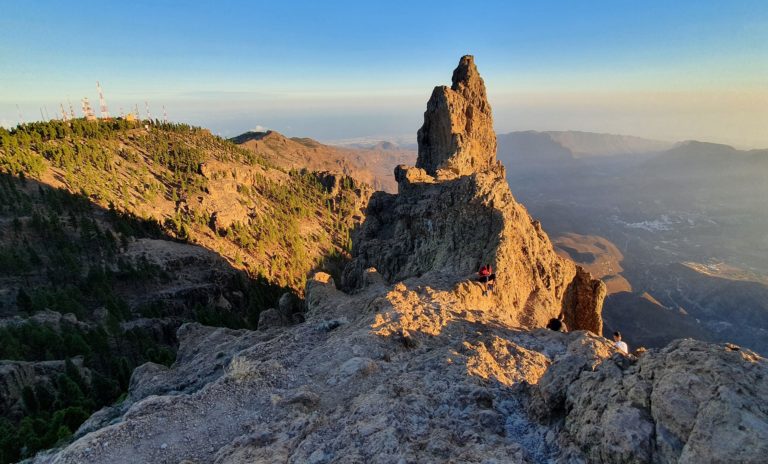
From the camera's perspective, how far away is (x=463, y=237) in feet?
123

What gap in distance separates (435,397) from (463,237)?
25.6 meters

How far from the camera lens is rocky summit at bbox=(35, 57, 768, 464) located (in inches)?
318

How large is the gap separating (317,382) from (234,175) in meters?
141

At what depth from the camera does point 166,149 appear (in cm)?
13738

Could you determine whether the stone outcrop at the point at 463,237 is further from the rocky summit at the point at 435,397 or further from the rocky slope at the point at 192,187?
the rocky slope at the point at 192,187

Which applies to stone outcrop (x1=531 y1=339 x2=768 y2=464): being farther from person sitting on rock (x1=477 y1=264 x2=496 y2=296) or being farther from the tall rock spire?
the tall rock spire

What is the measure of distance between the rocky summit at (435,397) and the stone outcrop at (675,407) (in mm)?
29

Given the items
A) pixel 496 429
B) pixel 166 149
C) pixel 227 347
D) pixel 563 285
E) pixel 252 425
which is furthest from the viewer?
pixel 166 149

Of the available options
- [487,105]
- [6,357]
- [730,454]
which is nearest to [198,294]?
[6,357]

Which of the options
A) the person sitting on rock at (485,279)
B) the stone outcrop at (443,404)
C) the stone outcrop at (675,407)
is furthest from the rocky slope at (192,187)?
the stone outcrop at (675,407)

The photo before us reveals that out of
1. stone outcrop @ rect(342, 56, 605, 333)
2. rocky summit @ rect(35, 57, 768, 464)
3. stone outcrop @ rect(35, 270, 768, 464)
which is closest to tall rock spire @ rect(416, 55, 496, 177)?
stone outcrop @ rect(342, 56, 605, 333)

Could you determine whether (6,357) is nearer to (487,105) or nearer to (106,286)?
(106,286)

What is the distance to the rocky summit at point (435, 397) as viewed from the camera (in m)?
8.08

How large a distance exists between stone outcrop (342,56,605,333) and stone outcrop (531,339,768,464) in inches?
541
